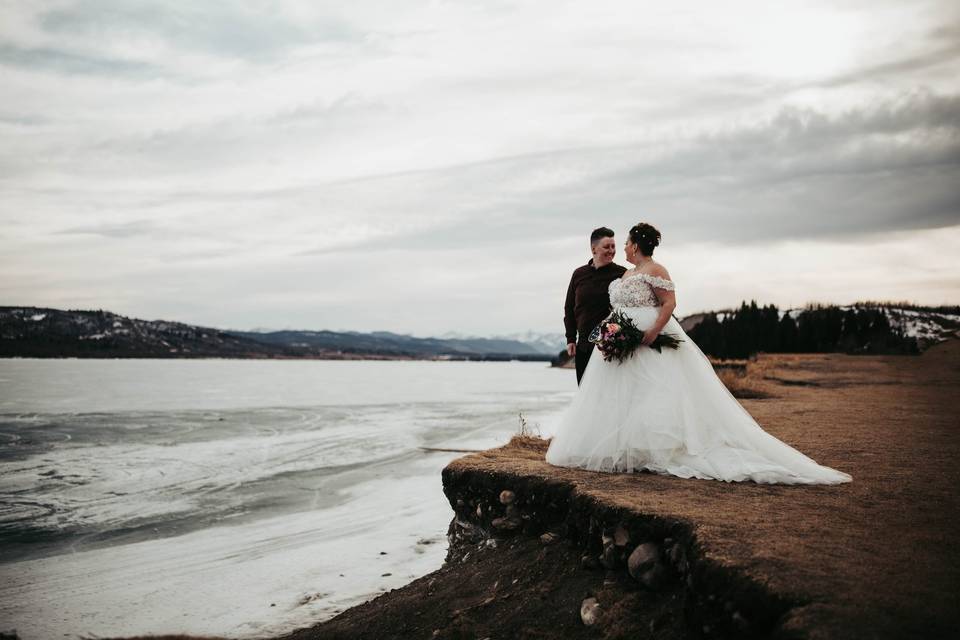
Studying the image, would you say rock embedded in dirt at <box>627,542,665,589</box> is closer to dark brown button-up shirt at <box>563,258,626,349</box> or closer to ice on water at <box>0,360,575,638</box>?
dark brown button-up shirt at <box>563,258,626,349</box>

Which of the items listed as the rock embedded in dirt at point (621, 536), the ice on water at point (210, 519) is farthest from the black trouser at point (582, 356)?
the ice on water at point (210, 519)

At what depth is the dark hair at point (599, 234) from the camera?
26.1ft

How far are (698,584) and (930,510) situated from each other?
2311mm

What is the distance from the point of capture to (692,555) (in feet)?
13.9

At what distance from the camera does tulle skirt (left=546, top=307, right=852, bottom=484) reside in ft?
20.5

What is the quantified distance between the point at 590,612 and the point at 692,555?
0.93 m

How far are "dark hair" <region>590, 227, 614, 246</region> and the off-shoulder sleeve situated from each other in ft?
3.46

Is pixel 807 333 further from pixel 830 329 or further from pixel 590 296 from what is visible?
pixel 590 296

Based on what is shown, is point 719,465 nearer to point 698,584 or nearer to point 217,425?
point 698,584

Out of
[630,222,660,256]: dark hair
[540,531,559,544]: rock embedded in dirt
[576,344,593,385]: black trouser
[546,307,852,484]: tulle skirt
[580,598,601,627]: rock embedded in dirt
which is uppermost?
[630,222,660,256]: dark hair

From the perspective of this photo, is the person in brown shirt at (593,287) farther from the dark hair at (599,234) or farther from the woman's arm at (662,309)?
the woman's arm at (662,309)

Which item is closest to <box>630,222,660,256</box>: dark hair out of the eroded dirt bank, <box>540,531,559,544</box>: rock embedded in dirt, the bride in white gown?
the bride in white gown

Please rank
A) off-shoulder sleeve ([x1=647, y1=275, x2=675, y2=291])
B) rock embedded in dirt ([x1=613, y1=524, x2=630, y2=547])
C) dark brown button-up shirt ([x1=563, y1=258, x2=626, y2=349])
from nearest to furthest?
rock embedded in dirt ([x1=613, y1=524, x2=630, y2=547]) → off-shoulder sleeve ([x1=647, y1=275, x2=675, y2=291]) → dark brown button-up shirt ([x1=563, y1=258, x2=626, y2=349])

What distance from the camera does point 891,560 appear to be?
3.81m
